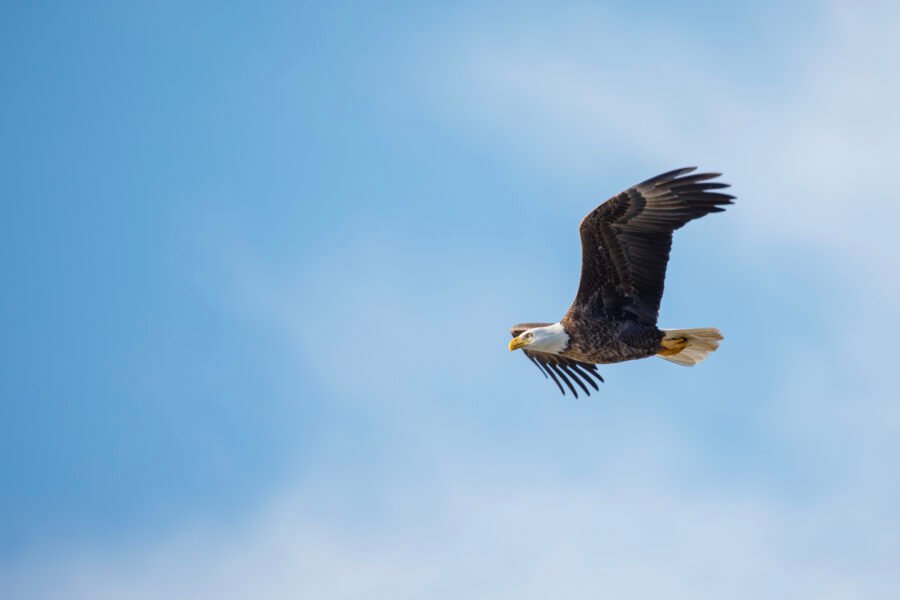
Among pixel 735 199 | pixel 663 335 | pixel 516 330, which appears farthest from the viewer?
pixel 516 330

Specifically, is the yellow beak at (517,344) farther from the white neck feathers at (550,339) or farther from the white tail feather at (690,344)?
the white tail feather at (690,344)

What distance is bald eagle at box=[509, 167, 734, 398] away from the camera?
16.7 m

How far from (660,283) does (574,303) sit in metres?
1.22

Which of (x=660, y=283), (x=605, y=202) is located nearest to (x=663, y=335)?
(x=660, y=283)

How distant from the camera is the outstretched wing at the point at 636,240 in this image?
16.6 m

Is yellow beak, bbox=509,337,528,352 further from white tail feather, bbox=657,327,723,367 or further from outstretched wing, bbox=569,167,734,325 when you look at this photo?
white tail feather, bbox=657,327,723,367

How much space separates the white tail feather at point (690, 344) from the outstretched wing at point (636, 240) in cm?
50

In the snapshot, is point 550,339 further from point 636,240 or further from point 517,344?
point 636,240

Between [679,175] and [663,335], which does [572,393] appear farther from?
[679,175]

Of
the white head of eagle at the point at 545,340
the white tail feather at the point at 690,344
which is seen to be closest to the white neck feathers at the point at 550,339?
the white head of eagle at the point at 545,340

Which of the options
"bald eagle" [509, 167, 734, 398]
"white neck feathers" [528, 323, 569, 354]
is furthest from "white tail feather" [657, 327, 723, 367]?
"white neck feathers" [528, 323, 569, 354]

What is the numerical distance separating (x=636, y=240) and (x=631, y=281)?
0.62 meters

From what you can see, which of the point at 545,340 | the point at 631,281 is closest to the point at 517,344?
the point at 545,340

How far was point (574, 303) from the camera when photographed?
17.9m
